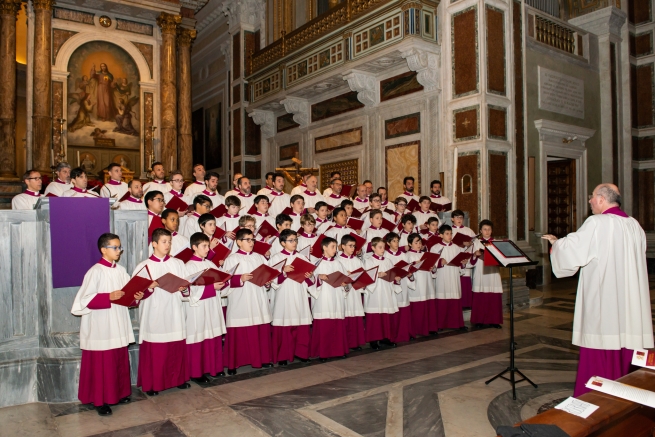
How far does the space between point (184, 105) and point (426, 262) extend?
35.7ft

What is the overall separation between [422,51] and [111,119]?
8818 millimetres

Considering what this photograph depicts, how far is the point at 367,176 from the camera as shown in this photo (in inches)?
515

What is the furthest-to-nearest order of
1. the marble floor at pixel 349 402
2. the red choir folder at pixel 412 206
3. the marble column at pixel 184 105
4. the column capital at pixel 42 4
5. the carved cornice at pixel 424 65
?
1. the marble column at pixel 184 105
2. the column capital at pixel 42 4
3. the carved cornice at pixel 424 65
4. the red choir folder at pixel 412 206
5. the marble floor at pixel 349 402

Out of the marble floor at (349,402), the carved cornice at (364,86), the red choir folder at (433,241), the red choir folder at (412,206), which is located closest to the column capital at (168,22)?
the carved cornice at (364,86)

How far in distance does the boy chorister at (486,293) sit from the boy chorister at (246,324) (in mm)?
3558

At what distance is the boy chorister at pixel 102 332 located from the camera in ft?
14.6

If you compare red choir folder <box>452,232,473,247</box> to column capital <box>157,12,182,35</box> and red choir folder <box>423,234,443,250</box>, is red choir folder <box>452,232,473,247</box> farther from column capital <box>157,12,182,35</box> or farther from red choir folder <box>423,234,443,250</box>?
column capital <box>157,12,182,35</box>

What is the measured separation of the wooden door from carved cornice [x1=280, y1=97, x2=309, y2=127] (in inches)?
275

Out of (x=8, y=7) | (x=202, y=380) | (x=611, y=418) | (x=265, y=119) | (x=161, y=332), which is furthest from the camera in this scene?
(x=265, y=119)

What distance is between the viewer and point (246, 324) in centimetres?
569

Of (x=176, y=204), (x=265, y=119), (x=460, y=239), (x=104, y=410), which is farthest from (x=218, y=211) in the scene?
(x=265, y=119)

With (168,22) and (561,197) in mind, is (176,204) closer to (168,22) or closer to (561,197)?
(168,22)

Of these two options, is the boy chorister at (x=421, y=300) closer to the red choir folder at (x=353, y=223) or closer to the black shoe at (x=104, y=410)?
the red choir folder at (x=353, y=223)

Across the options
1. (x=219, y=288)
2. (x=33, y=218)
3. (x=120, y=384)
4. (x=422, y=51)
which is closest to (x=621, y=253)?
(x=219, y=288)
